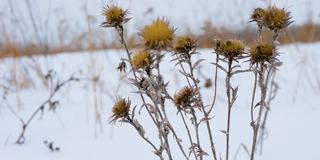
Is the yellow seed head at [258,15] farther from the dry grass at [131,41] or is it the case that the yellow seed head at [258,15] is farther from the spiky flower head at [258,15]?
the dry grass at [131,41]

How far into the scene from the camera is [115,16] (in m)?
1.20

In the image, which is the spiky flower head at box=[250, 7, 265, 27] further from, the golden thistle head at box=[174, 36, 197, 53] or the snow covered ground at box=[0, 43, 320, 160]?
the snow covered ground at box=[0, 43, 320, 160]

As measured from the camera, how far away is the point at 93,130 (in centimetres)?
267

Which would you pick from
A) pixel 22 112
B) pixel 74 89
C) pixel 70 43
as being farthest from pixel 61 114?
pixel 70 43

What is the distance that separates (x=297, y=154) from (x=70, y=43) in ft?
16.5

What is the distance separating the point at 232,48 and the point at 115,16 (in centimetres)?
32

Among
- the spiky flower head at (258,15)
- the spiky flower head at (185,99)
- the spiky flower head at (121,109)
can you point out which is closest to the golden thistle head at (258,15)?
the spiky flower head at (258,15)

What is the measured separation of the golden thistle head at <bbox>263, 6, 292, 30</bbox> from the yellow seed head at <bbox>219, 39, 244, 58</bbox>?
0.31ft

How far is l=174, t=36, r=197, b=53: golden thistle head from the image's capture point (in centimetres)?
121

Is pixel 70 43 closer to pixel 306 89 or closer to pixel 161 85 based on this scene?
pixel 306 89

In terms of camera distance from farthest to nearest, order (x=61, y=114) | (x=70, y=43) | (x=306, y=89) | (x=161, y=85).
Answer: (x=70, y=43), (x=306, y=89), (x=61, y=114), (x=161, y=85)

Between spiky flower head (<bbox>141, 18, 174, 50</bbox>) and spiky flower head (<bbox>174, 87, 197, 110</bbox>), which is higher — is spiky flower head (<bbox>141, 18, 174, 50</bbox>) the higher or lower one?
the higher one

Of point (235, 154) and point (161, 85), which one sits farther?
point (235, 154)

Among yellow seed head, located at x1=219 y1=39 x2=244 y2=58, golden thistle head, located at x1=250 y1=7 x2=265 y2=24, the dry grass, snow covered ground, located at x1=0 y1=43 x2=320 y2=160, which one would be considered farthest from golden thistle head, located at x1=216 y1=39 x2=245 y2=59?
the dry grass
